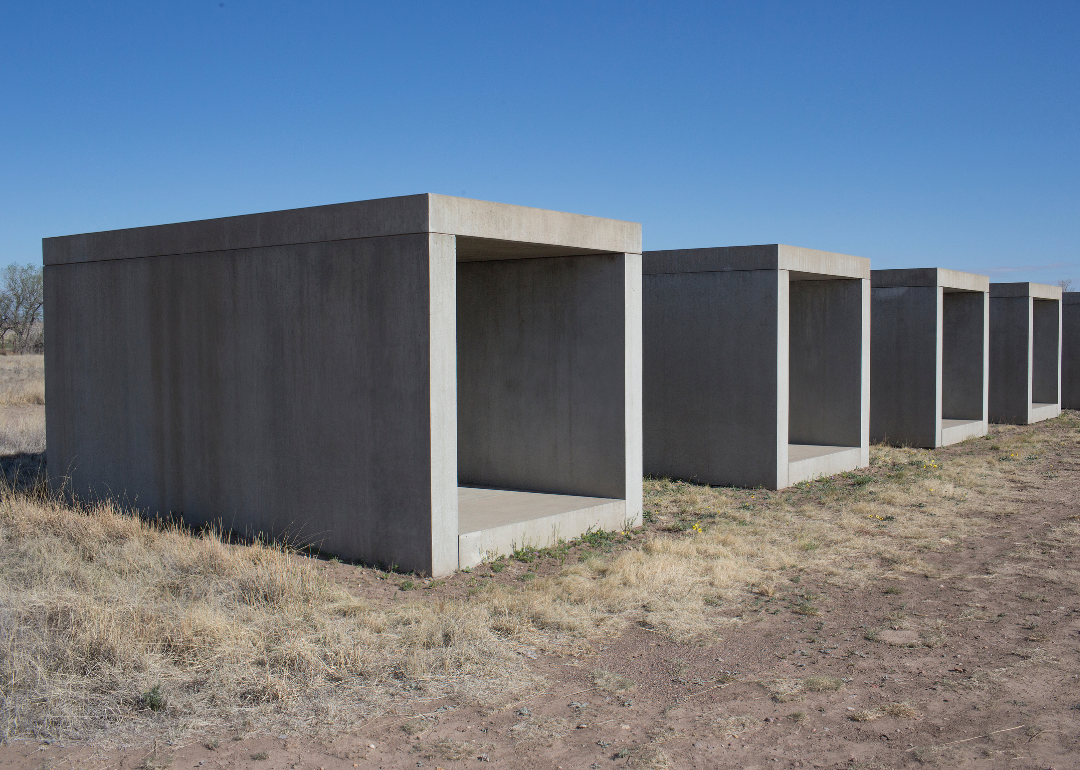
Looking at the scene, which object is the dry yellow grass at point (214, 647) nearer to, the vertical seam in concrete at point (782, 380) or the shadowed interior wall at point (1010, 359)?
the vertical seam in concrete at point (782, 380)

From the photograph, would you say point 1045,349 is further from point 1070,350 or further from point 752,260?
point 752,260

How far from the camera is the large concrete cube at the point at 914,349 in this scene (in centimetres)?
1480

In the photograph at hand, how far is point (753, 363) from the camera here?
11.0 m

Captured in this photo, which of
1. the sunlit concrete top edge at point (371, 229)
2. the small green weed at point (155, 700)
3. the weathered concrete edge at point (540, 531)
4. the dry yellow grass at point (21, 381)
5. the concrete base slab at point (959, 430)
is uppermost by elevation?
the sunlit concrete top edge at point (371, 229)

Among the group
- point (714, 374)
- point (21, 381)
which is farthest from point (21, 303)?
point (714, 374)

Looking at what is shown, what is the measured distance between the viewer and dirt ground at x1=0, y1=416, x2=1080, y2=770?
403 centimetres

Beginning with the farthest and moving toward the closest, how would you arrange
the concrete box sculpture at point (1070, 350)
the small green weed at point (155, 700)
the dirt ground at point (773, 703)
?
the concrete box sculpture at point (1070, 350) < the small green weed at point (155, 700) < the dirt ground at point (773, 703)

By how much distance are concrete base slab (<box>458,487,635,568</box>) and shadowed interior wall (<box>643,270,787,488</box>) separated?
10.4 ft

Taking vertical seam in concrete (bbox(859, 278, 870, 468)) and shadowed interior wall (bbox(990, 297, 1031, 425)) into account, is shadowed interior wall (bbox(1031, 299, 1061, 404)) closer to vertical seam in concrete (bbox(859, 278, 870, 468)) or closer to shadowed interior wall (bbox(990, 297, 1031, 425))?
shadowed interior wall (bbox(990, 297, 1031, 425))

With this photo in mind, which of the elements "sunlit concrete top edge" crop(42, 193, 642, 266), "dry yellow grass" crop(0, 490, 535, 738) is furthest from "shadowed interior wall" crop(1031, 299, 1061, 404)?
"dry yellow grass" crop(0, 490, 535, 738)

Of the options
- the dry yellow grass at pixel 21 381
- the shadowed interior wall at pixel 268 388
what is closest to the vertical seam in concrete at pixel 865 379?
the shadowed interior wall at pixel 268 388

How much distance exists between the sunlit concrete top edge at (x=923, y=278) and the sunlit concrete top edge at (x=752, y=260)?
3.37m

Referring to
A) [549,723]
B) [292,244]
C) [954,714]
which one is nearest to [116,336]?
[292,244]

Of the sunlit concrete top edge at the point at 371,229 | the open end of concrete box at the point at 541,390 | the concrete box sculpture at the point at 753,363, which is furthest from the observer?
the concrete box sculpture at the point at 753,363
